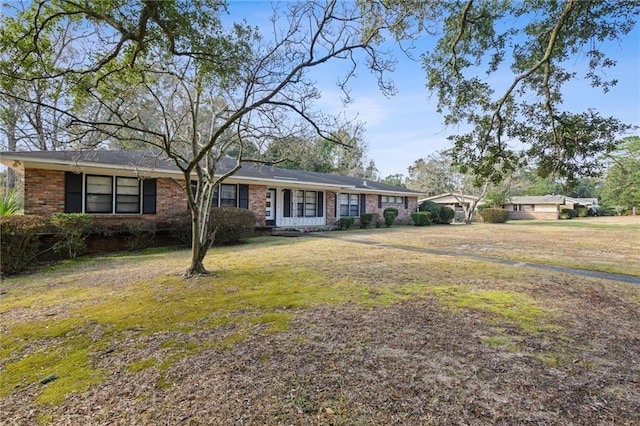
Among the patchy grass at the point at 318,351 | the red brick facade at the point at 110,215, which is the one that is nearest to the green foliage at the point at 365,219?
the red brick facade at the point at 110,215

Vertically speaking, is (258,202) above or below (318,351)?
above

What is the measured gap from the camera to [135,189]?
11859 mm

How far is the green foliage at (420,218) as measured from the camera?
24.0m

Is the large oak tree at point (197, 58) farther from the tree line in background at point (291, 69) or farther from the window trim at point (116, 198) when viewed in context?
the window trim at point (116, 198)

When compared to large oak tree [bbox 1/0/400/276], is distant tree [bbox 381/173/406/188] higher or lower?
higher

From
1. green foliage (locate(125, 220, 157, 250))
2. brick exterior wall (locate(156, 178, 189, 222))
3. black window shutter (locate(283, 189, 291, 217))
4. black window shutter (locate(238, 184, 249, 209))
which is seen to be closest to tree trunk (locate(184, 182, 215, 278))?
green foliage (locate(125, 220, 157, 250))

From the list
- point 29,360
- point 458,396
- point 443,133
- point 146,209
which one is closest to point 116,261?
point 146,209

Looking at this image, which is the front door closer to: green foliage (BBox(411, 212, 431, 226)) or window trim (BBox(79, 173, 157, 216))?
window trim (BBox(79, 173, 157, 216))

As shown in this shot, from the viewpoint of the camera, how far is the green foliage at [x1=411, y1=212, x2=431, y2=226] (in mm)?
23984

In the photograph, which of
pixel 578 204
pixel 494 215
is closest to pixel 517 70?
pixel 494 215

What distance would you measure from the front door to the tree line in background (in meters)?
8.41

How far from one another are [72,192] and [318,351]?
11.4m

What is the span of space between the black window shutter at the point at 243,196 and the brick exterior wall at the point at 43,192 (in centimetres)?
648

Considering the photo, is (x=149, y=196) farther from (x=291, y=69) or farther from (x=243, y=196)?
(x=291, y=69)
